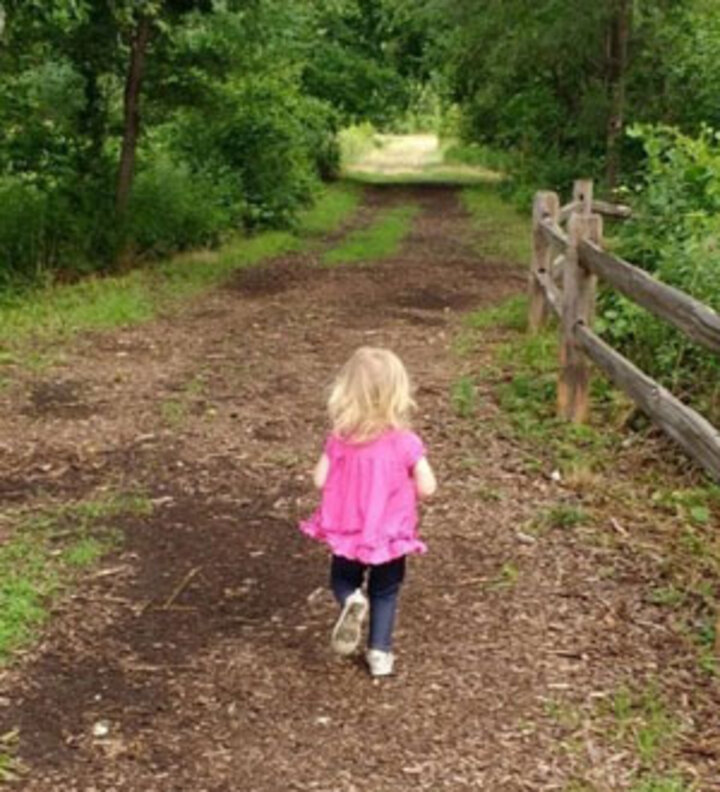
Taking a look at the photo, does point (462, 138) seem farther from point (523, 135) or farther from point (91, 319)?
point (91, 319)

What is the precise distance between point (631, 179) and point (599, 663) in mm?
17497

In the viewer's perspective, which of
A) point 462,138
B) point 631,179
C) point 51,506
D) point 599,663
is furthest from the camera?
point 462,138

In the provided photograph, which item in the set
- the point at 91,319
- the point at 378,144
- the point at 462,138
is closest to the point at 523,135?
the point at 462,138

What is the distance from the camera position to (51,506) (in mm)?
6301

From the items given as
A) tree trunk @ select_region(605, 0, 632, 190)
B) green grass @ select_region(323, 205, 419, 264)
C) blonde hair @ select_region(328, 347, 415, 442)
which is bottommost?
green grass @ select_region(323, 205, 419, 264)

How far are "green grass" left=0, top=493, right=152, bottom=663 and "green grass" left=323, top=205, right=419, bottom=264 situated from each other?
1077 cm

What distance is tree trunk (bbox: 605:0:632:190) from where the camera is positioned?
19.2m

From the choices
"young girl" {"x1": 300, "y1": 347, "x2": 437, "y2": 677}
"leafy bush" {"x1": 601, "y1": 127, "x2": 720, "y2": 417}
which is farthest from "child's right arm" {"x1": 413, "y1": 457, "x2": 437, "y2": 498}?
"leafy bush" {"x1": 601, "y1": 127, "x2": 720, "y2": 417}

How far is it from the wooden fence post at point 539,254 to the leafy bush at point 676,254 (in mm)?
807

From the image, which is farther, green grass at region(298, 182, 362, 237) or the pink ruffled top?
green grass at region(298, 182, 362, 237)

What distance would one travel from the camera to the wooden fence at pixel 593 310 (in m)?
5.27

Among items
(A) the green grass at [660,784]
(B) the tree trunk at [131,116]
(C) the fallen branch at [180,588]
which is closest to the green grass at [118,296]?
(B) the tree trunk at [131,116]

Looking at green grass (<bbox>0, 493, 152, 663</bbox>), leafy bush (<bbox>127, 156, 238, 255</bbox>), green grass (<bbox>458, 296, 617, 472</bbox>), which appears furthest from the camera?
leafy bush (<bbox>127, 156, 238, 255</bbox>)

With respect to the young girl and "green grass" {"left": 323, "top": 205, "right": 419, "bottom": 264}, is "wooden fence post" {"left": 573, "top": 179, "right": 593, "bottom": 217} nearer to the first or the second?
the young girl
